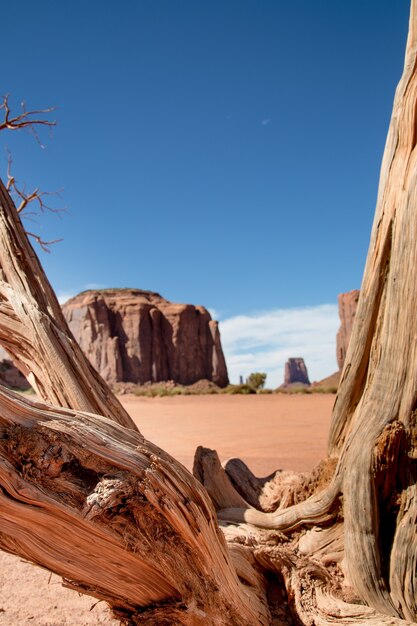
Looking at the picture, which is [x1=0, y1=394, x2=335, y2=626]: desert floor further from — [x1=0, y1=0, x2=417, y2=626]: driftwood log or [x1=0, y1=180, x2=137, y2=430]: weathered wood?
[x1=0, y1=180, x2=137, y2=430]: weathered wood

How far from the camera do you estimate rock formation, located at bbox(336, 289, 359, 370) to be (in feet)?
146

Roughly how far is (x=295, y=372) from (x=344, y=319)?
232 feet

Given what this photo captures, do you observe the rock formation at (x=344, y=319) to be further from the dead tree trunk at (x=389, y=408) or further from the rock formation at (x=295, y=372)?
the rock formation at (x=295, y=372)

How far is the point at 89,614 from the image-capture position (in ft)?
10.1

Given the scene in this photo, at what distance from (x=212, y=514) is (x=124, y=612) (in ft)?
1.95

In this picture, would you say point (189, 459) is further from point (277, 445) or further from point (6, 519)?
point (6, 519)

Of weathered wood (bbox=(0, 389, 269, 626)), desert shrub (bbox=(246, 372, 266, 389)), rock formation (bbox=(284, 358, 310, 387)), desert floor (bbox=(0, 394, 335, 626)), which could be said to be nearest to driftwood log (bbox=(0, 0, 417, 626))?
weathered wood (bbox=(0, 389, 269, 626))

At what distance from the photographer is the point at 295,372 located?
114375 millimetres

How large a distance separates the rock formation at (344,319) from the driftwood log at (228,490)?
4225 centimetres

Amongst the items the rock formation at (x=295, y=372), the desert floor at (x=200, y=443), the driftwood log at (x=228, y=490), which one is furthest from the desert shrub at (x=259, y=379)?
the rock formation at (x=295, y=372)

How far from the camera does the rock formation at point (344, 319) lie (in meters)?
44.5

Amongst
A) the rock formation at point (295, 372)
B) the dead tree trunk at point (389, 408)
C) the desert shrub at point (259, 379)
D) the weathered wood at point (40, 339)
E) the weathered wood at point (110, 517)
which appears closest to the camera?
the weathered wood at point (110, 517)

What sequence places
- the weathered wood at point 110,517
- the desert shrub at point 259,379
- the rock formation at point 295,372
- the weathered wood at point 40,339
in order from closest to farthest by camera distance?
the weathered wood at point 110,517, the weathered wood at point 40,339, the desert shrub at point 259,379, the rock formation at point 295,372

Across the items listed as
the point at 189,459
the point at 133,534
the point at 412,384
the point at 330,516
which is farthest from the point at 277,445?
the point at 133,534
